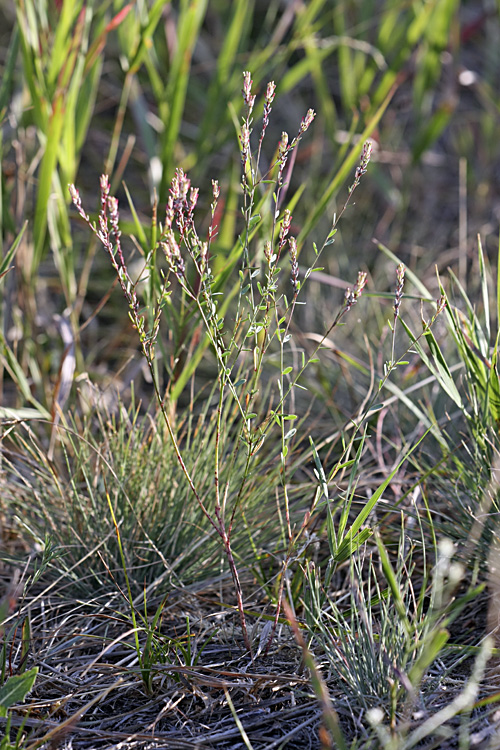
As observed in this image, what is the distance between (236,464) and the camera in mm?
1074

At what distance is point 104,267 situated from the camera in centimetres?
195

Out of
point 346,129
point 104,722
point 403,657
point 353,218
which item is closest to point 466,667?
point 403,657

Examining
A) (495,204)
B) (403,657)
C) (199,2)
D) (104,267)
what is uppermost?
(199,2)

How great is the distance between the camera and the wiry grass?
799mm

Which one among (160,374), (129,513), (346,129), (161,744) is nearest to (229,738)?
(161,744)

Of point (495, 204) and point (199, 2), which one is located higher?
point (199, 2)

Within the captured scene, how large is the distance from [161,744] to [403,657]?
0.97 feet

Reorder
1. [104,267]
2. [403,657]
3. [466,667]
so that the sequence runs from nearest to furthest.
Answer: [403,657] → [466,667] → [104,267]

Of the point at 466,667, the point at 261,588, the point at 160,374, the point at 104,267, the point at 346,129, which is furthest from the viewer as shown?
the point at 346,129

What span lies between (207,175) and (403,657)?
1.70 metres

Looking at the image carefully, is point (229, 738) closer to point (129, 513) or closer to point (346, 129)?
point (129, 513)

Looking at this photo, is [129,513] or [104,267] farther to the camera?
[104,267]

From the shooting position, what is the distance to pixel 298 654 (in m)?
0.91

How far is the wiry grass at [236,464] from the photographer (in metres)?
0.80
